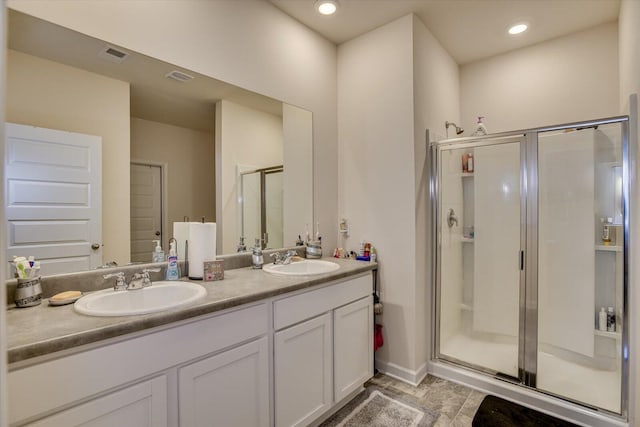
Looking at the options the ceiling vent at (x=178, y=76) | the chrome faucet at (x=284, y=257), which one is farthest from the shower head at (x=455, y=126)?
the ceiling vent at (x=178, y=76)

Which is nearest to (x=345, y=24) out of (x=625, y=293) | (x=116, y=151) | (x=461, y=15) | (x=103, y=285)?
(x=461, y=15)

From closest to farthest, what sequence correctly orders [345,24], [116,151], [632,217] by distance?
[116,151]
[632,217]
[345,24]

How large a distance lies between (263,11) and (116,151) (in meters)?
1.36

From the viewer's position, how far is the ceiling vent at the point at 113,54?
1.44 metres

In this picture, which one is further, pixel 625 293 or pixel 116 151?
pixel 625 293

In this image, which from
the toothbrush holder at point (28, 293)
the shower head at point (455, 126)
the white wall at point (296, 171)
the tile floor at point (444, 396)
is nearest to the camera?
the toothbrush holder at point (28, 293)

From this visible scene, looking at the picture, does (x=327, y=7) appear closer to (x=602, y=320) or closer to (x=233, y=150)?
(x=233, y=150)

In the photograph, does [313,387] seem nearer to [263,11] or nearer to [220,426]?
[220,426]

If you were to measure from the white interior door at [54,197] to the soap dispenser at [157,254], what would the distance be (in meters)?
0.24

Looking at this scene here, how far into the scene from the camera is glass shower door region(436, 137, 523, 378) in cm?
241

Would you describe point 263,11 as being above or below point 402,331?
above

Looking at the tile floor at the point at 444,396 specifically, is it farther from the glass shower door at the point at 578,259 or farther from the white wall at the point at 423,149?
the glass shower door at the point at 578,259

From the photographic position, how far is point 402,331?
2.29 meters

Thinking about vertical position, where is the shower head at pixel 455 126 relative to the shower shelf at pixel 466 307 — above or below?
above
